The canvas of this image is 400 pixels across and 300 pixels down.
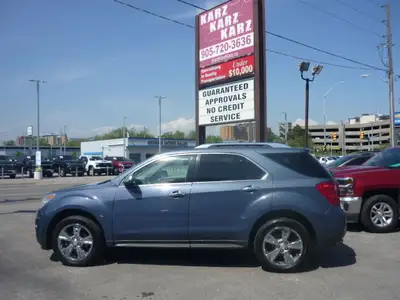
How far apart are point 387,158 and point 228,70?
21.0ft

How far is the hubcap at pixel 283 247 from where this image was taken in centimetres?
587

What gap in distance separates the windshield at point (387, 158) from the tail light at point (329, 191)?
382 centimetres

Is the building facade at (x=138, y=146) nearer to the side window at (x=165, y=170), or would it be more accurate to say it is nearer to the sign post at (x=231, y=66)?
the sign post at (x=231, y=66)

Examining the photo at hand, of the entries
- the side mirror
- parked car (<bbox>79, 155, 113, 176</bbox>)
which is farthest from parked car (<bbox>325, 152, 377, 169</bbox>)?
parked car (<bbox>79, 155, 113, 176</bbox>)

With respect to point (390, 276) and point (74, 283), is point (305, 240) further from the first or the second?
point (74, 283)

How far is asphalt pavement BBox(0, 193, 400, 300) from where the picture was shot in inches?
199

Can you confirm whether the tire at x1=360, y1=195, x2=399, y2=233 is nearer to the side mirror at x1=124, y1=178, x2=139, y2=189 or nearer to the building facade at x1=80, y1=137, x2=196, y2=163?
the side mirror at x1=124, y1=178, x2=139, y2=189

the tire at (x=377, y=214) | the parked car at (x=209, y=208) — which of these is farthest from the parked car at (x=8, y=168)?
the tire at (x=377, y=214)

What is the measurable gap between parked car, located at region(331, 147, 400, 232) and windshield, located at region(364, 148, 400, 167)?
0.27 meters

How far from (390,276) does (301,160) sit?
1.99m

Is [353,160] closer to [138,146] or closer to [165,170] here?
[165,170]

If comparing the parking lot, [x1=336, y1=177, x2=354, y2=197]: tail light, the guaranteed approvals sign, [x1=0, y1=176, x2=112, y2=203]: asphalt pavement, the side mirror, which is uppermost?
the guaranteed approvals sign

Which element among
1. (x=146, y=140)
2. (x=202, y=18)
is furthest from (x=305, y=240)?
(x=146, y=140)

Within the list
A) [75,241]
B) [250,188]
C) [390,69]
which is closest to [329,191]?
[250,188]
